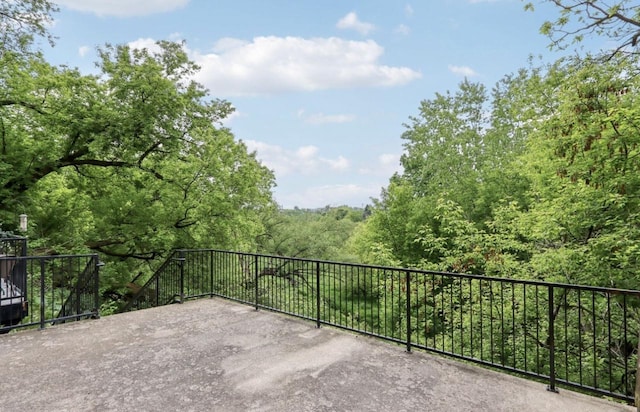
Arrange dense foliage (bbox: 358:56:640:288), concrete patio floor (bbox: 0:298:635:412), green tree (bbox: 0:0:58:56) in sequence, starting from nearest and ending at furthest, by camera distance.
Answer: concrete patio floor (bbox: 0:298:635:412)
dense foliage (bbox: 358:56:640:288)
green tree (bbox: 0:0:58:56)

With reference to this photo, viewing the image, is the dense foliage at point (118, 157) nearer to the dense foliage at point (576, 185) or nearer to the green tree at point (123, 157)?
the green tree at point (123, 157)

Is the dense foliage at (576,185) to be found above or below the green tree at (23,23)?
below

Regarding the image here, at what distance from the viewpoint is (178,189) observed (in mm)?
11492

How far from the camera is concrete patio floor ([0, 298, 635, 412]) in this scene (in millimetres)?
2492

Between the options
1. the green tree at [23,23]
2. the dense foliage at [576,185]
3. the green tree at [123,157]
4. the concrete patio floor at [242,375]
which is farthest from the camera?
the green tree at [23,23]

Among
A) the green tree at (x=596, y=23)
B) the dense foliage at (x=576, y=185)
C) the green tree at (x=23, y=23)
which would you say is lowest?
the dense foliage at (x=576, y=185)

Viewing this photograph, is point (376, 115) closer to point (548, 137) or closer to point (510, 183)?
point (510, 183)

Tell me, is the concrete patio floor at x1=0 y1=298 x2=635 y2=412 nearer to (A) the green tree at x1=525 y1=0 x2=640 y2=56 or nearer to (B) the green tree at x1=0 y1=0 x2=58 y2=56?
(A) the green tree at x1=525 y1=0 x2=640 y2=56

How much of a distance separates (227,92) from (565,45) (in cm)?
1154

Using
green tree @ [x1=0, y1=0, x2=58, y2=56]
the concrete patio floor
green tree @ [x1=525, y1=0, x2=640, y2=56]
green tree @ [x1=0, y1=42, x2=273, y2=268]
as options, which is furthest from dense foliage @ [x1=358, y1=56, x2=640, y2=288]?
green tree @ [x1=0, y1=0, x2=58, y2=56]

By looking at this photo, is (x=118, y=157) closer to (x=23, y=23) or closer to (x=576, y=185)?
(x=23, y=23)

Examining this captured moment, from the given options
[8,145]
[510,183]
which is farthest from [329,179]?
[8,145]

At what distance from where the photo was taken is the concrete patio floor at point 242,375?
249 centimetres

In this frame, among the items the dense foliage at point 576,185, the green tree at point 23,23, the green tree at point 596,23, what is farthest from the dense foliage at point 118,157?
the green tree at point 596,23
